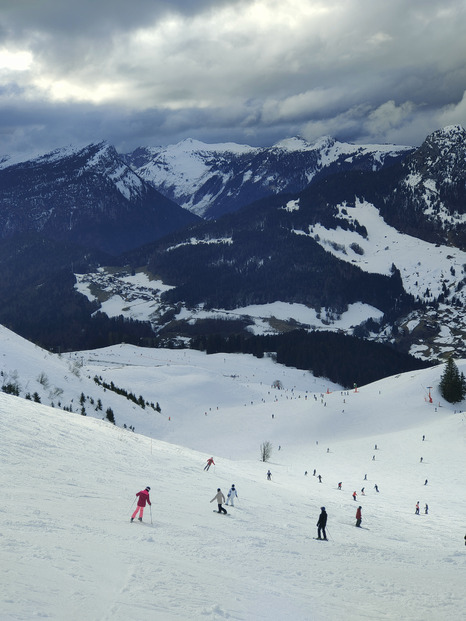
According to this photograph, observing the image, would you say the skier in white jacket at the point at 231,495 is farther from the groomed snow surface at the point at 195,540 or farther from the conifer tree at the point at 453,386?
the conifer tree at the point at 453,386

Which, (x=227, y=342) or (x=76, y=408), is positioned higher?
(x=227, y=342)

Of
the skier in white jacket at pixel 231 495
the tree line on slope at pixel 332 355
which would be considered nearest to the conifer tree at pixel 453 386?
the tree line on slope at pixel 332 355

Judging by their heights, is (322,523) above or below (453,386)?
below

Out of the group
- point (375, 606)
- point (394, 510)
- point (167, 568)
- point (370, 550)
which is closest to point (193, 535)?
point (167, 568)

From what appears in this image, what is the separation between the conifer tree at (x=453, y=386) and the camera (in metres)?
90.2

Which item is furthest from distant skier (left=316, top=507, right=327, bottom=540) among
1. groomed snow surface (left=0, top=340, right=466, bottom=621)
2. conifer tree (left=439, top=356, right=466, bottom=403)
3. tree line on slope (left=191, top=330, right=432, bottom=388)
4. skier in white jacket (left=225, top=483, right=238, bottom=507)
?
tree line on slope (left=191, top=330, right=432, bottom=388)

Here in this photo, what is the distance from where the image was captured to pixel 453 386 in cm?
9056

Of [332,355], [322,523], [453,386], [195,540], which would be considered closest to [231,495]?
[322,523]

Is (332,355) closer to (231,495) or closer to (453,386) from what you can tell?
(453,386)

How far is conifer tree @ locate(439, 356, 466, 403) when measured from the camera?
90.2 m

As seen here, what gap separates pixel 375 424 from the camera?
87.9 meters

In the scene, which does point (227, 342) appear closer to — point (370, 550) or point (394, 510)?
point (394, 510)

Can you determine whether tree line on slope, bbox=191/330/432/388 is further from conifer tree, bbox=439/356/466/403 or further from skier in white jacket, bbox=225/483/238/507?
skier in white jacket, bbox=225/483/238/507

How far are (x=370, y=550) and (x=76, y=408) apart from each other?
52.1 m
